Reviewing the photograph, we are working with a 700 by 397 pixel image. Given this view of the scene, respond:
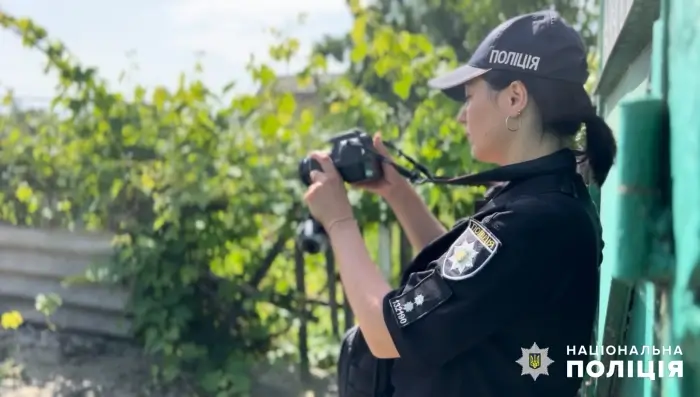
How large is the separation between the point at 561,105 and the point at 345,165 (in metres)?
0.61

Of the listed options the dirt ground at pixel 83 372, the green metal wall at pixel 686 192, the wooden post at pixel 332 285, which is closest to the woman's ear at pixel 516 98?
the green metal wall at pixel 686 192

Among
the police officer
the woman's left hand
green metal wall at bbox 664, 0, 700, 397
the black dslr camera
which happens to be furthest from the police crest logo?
the black dslr camera

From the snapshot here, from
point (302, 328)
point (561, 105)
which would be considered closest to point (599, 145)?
point (561, 105)

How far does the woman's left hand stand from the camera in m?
1.73

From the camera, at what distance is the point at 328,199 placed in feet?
5.74

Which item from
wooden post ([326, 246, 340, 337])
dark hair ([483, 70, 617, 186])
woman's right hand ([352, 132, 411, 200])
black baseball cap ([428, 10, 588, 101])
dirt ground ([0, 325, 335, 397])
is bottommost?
dirt ground ([0, 325, 335, 397])

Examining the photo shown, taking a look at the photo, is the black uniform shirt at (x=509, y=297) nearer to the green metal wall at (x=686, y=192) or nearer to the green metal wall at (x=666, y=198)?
the green metal wall at (x=666, y=198)

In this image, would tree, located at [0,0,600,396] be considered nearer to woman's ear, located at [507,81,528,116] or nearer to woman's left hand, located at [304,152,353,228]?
woman's left hand, located at [304,152,353,228]

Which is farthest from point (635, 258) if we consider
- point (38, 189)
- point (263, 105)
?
point (38, 189)

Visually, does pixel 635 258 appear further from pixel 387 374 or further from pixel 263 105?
pixel 263 105

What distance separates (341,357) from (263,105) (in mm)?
2029

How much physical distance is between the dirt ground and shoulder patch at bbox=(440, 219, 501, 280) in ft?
8.72

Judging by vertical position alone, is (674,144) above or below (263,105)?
below

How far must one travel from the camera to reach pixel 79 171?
384 cm
